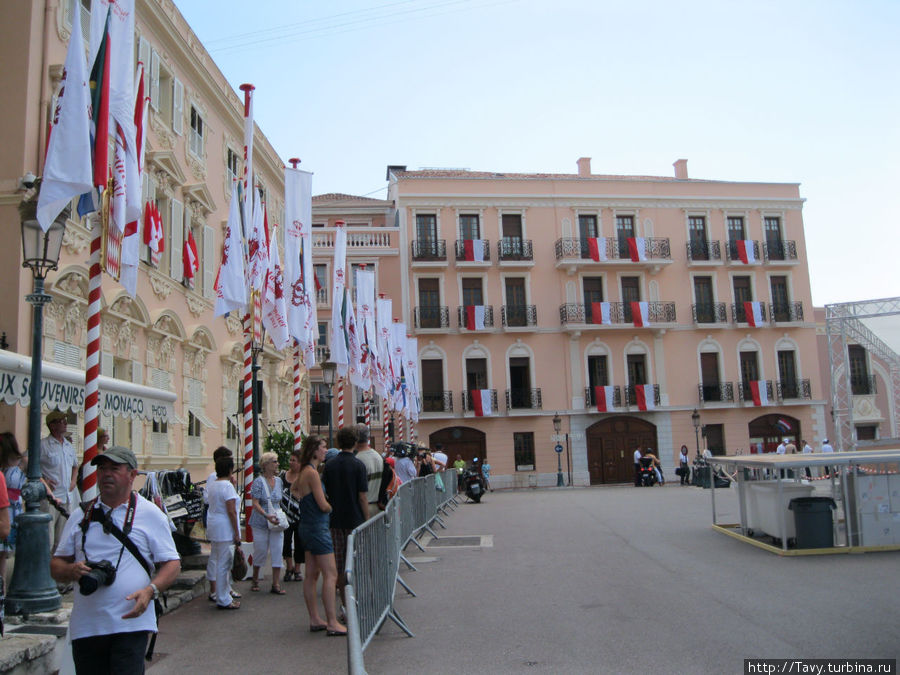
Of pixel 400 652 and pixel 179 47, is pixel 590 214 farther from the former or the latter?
pixel 400 652

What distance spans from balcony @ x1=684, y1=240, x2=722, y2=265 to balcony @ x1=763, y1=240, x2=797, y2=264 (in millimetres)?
2735

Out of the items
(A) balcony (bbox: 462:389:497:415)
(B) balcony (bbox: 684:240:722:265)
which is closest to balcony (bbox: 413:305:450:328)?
(A) balcony (bbox: 462:389:497:415)

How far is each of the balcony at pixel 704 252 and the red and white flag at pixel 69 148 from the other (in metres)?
39.1

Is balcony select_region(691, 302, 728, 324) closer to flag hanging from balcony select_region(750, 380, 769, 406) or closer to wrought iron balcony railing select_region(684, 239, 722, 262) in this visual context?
wrought iron balcony railing select_region(684, 239, 722, 262)

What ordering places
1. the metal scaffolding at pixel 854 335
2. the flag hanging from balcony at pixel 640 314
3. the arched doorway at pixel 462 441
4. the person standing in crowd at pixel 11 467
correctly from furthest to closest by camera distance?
the flag hanging from balcony at pixel 640 314 → the arched doorway at pixel 462 441 → the metal scaffolding at pixel 854 335 → the person standing in crowd at pixel 11 467

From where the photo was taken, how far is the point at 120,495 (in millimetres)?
4316

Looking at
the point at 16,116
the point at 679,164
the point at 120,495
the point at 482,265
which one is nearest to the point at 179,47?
the point at 16,116

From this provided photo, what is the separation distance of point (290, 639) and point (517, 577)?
3970 millimetres

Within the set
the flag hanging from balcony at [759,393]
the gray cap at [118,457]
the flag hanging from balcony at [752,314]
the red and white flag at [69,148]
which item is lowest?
the gray cap at [118,457]

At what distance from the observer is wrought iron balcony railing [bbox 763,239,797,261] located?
44.1m

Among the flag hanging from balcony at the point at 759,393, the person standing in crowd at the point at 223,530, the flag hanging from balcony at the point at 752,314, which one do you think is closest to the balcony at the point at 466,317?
the flag hanging from balcony at the point at 752,314

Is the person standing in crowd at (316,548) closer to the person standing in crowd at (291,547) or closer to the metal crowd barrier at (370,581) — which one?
the metal crowd barrier at (370,581)

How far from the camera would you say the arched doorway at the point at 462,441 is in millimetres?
40469

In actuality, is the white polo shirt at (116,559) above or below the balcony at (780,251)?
below
